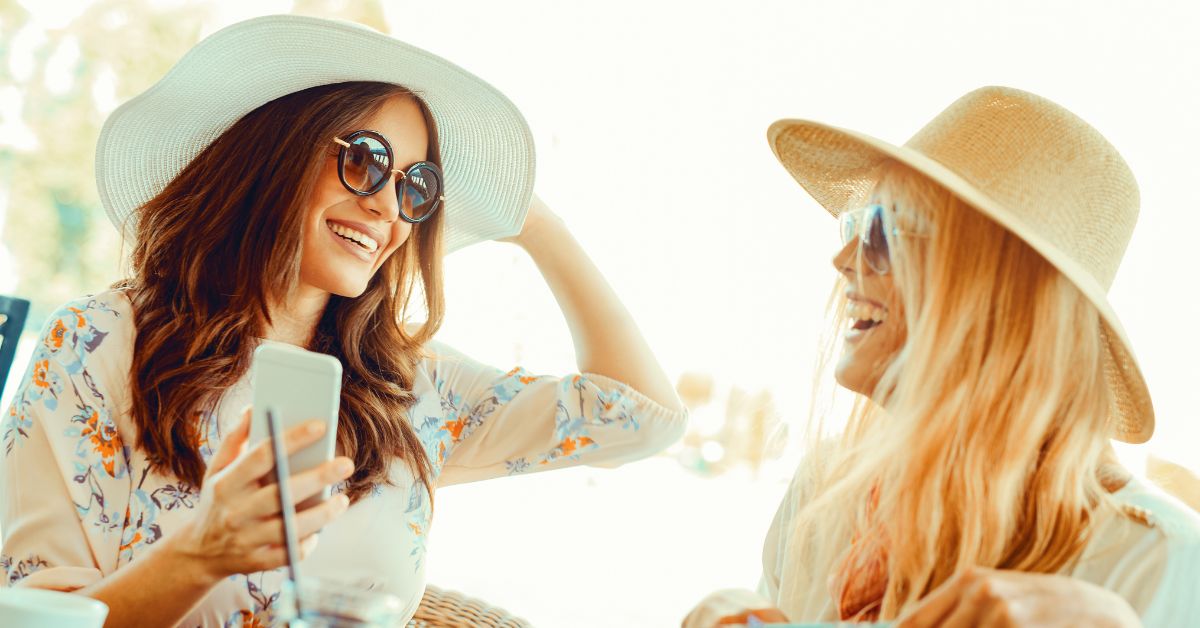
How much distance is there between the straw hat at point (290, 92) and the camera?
5.04 ft

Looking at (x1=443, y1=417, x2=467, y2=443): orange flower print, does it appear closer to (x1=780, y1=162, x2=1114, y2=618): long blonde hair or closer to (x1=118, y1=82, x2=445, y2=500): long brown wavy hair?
(x1=118, y1=82, x2=445, y2=500): long brown wavy hair

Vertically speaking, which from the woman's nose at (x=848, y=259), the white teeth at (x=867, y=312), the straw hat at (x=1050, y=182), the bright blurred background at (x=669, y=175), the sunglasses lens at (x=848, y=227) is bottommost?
the bright blurred background at (x=669, y=175)

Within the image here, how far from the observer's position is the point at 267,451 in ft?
2.95

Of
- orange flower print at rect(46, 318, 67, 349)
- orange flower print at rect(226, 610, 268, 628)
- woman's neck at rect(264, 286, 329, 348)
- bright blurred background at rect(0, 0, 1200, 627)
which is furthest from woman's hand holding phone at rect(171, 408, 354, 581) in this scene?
bright blurred background at rect(0, 0, 1200, 627)

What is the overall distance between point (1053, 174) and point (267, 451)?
2.96ft

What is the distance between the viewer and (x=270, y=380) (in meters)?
0.88

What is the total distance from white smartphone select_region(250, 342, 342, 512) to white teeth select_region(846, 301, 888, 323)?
27.1 inches

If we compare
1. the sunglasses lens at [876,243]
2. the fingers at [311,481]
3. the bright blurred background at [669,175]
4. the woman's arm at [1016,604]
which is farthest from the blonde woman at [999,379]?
the bright blurred background at [669,175]

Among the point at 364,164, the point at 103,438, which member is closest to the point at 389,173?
the point at 364,164

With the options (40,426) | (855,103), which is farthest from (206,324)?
(855,103)

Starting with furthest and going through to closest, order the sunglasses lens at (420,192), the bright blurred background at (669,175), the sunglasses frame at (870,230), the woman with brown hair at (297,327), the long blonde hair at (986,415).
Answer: the bright blurred background at (669,175) < the sunglasses lens at (420,192) < the woman with brown hair at (297,327) < the sunglasses frame at (870,230) < the long blonde hair at (986,415)

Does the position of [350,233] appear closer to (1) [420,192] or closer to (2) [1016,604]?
(1) [420,192]

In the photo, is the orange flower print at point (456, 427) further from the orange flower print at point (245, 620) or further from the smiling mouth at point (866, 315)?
the smiling mouth at point (866, 315)

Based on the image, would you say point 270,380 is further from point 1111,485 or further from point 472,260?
point 472,260
